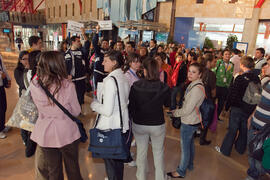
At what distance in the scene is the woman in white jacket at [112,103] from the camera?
175 cm

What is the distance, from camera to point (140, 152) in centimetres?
213

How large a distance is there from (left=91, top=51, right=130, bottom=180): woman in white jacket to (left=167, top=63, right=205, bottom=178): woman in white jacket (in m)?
0.77

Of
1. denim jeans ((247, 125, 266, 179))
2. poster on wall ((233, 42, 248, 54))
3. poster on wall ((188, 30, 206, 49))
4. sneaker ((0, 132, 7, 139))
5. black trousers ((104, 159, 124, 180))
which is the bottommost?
sneaker ((0, 132, 7, 139))

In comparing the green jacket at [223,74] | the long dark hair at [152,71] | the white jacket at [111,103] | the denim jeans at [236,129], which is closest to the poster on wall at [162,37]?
the green jacket at [223,74]

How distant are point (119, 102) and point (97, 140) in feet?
1.47

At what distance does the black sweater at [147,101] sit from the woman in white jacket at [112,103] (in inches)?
4.2

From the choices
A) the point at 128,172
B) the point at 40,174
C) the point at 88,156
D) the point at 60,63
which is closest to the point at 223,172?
the point at 128,172

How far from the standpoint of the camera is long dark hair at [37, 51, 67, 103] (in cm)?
161

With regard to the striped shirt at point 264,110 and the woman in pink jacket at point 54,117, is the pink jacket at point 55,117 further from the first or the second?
the striped shirt at point 264,110

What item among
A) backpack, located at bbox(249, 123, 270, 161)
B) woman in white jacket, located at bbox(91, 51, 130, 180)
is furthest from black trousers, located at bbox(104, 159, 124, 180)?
backpack, located at bbox(249, 123, 270, 161)

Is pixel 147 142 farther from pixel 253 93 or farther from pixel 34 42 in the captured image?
pixel 34 42

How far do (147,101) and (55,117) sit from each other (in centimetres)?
91

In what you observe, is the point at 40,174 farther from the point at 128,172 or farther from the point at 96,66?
the point at 96,66

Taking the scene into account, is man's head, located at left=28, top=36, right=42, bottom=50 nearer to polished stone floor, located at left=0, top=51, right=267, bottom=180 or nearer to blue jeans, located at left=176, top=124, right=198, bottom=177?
polished stone floor, located at left=0, top=51, right=267, bottom=180
